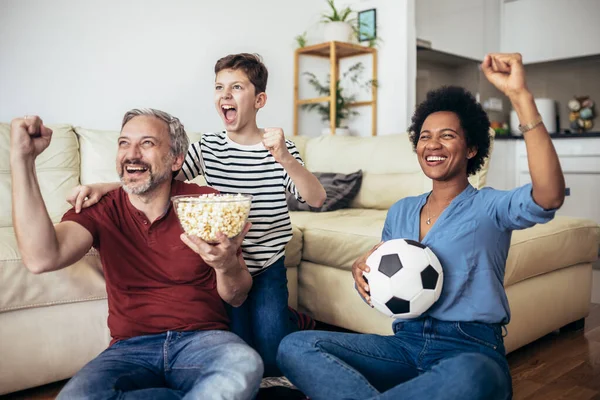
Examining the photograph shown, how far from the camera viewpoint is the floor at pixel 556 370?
1.95m

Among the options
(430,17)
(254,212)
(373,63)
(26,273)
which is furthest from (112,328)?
(430,17)

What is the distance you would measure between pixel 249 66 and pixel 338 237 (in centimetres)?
92

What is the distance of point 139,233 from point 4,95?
187cm

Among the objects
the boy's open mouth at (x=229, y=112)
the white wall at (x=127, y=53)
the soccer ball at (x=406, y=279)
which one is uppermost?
the white wall at (x=127, y=53)

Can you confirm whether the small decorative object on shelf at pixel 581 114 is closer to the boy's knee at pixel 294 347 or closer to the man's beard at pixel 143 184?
the boy's knee at pixel 294 347

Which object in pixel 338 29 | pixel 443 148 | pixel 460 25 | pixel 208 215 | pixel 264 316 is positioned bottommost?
pixel 264 316

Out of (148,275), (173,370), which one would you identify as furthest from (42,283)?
(173,370)

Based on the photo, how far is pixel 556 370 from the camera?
2180mm

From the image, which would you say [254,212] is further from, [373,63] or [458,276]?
[373,63]

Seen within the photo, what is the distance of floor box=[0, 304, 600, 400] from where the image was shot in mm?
1948

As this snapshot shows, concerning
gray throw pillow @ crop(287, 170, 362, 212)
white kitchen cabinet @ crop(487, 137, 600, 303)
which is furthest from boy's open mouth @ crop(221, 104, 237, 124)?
white kitchen cabinet @ crop(487, 137, 600, 303)

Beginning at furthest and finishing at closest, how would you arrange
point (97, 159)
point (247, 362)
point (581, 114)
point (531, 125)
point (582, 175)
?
1. point (581, 114)
2. point (582, 175)
3. point (97, 159)
4. point (247, 362)
5. point (531, 125)

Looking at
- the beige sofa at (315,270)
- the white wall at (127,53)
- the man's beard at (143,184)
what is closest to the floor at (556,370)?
the beige sofa at (315,270)

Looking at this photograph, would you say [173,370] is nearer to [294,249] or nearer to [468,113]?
[468,113]
